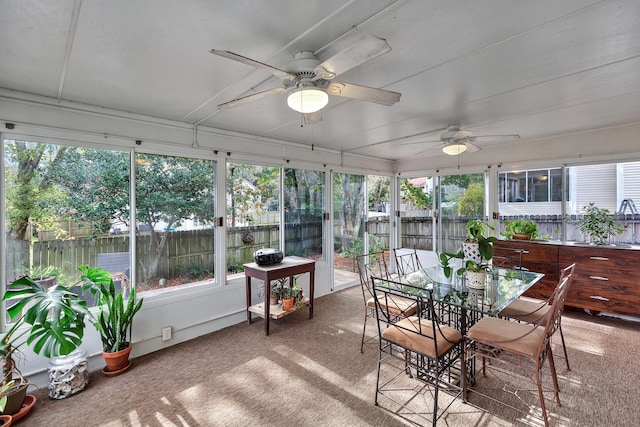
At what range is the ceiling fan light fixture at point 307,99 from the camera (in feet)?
5.54

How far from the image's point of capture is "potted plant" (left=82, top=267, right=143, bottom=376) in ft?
8.11

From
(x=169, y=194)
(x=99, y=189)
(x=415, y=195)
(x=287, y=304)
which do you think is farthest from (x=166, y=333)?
(x=415, y=195)

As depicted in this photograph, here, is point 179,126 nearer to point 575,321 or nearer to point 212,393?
point 212,393

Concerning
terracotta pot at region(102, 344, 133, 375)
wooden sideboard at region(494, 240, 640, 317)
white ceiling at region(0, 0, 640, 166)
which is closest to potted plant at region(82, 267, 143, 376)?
terracotta pot at region(102, 344, 133, 375)

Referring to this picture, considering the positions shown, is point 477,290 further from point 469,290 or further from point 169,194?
point 169,194

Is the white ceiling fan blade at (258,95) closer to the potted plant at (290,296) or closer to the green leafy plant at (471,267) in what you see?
the green leafy plant at (471,267)

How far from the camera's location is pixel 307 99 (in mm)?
1708

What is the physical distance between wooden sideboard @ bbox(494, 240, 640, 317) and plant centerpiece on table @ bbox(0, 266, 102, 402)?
419 centimetres

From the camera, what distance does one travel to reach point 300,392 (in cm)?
223

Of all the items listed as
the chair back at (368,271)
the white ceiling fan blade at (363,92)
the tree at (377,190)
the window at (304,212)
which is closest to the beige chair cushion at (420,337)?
the chair back at (368,271)

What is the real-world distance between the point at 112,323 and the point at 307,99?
2546 mm

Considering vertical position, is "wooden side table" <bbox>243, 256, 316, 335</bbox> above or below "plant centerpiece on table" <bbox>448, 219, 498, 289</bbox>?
below

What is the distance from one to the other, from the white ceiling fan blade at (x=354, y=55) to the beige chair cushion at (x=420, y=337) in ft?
5.41

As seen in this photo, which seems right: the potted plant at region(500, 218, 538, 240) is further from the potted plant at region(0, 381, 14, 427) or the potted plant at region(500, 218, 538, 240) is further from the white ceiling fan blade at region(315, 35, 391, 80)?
the potted plant at region(0, 381, 14, 427)
